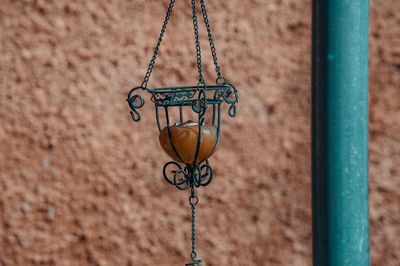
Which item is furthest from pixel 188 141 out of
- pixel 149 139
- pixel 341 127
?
pixel 149 139

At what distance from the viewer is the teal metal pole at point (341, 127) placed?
191 centimetres

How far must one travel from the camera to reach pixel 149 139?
418cm

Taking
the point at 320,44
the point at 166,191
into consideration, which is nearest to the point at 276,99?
the point at 166,191

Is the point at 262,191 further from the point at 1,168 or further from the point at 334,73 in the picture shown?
the point at 334,73

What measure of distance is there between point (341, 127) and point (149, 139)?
2352 millimetres

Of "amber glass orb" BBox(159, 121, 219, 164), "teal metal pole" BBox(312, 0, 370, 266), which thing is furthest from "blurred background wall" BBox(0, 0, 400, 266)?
"teal metal pole" BBox(312, 0, 370, 266)

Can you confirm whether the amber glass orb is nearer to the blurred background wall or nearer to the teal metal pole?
the teal metal pole

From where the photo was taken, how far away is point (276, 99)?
4.26m

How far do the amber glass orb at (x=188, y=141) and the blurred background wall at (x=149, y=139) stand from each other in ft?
6.14

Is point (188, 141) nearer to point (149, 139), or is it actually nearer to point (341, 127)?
point (341, 127)

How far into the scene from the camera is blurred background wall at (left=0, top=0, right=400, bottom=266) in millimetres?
4133

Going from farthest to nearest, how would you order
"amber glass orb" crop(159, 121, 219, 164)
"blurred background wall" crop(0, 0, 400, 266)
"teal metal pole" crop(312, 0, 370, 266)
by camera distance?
"blurred background wall" crop(0, 0, 400, 266)
"amber glass orb" crop(159, 121, 219, 164)
"teal metal pole" crop(312, 0, 370, 266)

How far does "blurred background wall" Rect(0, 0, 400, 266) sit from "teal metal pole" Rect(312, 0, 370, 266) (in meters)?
2.26

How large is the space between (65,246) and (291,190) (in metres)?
1.38
